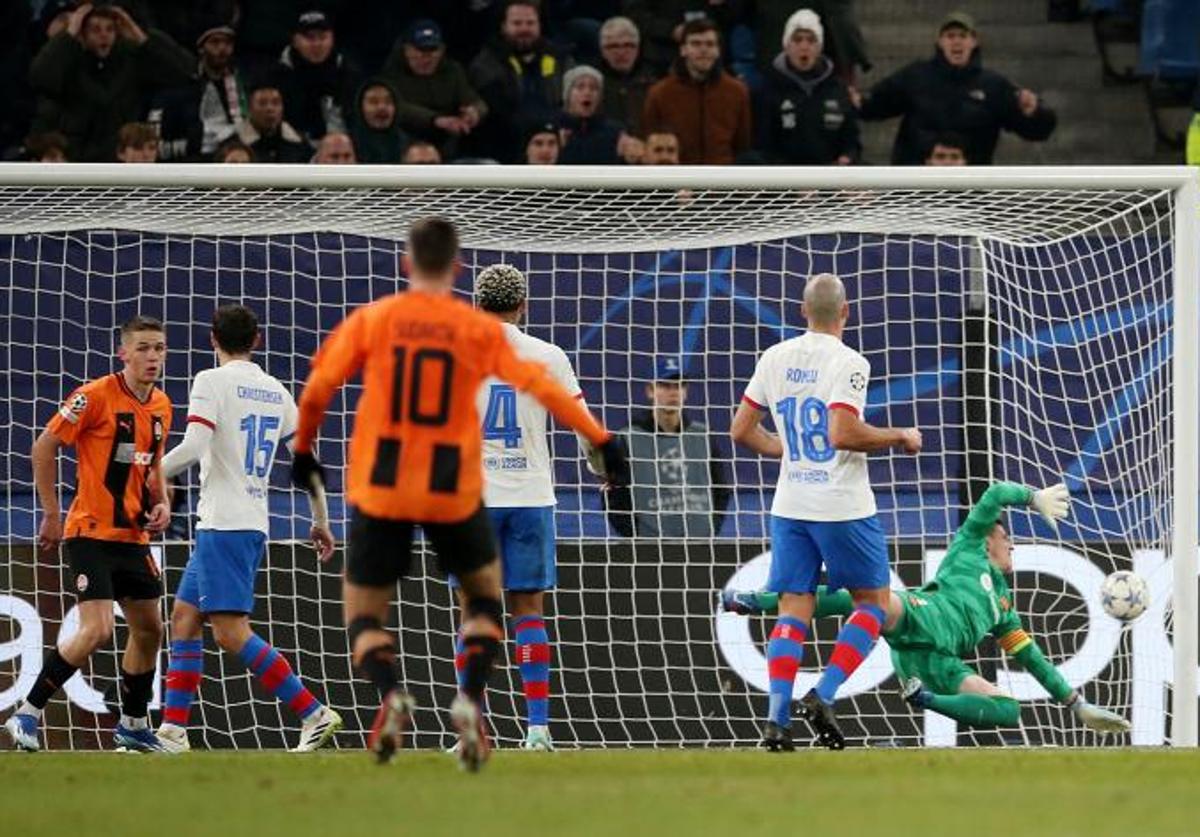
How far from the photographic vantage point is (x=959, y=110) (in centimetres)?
1634

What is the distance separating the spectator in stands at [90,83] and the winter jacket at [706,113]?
3256 millimetres

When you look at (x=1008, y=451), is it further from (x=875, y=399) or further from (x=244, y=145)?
(x=244, y=145)

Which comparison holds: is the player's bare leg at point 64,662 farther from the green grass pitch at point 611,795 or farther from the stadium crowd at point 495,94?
the stadium crowd at point 495,94

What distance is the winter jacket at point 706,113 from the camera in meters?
16.0

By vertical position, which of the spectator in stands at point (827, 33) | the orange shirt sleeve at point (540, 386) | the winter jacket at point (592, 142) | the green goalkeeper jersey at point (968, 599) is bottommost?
the green goalkeeper jersey at point (968, 599)

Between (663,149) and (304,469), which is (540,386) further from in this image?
(663,149)

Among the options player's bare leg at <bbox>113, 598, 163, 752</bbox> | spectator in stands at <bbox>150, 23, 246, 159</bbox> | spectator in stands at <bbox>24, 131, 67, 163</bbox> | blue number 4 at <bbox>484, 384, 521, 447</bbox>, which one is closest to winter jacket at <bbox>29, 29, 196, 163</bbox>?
spectator in stands at <bbox>150, 23, 246, 159</bbox>

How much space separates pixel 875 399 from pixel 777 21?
5.54m

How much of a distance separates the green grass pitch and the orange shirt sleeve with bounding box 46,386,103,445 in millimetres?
1818

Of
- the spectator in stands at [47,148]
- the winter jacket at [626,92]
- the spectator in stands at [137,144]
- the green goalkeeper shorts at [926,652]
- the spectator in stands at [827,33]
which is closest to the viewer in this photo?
the green goalkeeper shorts at [926,652]

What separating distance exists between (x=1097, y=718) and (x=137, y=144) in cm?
674

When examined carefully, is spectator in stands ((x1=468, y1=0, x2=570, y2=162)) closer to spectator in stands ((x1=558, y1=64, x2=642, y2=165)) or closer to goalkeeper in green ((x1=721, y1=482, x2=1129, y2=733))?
spectator in stands ((x1=558, y1=64, x2=642, y2=165))

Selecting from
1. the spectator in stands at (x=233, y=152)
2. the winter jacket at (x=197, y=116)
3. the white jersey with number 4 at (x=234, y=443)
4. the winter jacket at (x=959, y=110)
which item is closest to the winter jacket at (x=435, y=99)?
the winter jacket at (x=197, y=116)

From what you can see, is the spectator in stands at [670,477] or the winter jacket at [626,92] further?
the winter jacket at [626,92]
